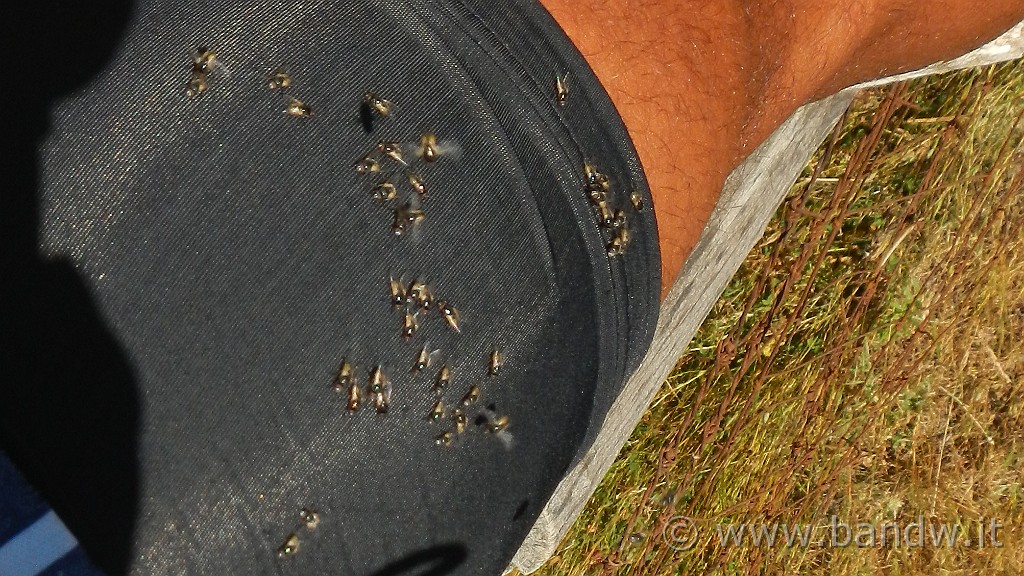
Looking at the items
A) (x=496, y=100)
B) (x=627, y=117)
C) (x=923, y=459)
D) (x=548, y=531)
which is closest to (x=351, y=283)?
(x=496, y=100)

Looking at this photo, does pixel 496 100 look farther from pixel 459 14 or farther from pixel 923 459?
pixel 923 459

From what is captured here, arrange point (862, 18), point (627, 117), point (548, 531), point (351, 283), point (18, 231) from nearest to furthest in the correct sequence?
point (18, 231), point (351, 283), point (627, 117), point (862, 18), point (548, 531)

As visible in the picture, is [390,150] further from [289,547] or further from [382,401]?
[289,547]

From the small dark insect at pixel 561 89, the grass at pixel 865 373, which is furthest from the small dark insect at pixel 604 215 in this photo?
the grass at pixel 865 373

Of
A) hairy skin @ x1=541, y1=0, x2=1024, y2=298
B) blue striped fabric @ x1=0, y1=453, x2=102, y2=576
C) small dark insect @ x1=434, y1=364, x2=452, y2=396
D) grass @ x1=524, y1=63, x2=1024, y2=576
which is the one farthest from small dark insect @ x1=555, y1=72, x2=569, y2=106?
grass @ x1=524, y1=63, x2=1024, y2=576

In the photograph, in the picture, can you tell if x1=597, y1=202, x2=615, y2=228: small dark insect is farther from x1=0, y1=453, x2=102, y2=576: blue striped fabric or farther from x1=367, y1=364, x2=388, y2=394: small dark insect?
x1=0, y1=453, x2=102, y2=576: blue striped fabric

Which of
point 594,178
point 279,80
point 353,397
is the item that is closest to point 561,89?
point 594,178

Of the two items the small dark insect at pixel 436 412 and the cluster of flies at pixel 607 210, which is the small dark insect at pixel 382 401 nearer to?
the small dark insect at pixel 436 412

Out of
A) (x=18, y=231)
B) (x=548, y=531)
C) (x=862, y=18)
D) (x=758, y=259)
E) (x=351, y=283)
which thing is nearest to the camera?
(x=18, y=231)
